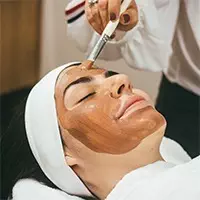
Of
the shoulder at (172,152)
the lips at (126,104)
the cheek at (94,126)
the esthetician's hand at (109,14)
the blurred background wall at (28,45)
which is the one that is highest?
the esthetician's hand at (109,14)

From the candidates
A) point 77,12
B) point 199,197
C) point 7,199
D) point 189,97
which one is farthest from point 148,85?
point 199,197

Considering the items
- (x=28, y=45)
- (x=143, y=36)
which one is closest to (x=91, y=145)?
(x=143, y=36)

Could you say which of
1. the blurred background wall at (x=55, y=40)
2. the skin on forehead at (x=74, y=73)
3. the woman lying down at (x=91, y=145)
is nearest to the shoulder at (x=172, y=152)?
the woman lying down at (x=91, y=145)

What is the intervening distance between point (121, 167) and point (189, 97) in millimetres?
467

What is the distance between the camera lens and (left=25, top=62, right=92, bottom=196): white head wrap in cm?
107

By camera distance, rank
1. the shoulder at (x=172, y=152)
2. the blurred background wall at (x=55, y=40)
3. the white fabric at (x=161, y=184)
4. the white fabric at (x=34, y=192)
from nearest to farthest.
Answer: the white fabric at (x=161, y=184)
the white fabric at (x=34, y=192)
the shoulder at (x=172, y=152)
the blurred background wall at (x=55, y=40)

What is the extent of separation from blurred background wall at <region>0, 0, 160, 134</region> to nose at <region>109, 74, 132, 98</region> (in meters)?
1.32

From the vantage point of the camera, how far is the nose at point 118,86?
3.40 ft

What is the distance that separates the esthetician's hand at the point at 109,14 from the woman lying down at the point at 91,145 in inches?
4.1

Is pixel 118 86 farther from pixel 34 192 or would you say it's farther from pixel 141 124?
pixel 34 192

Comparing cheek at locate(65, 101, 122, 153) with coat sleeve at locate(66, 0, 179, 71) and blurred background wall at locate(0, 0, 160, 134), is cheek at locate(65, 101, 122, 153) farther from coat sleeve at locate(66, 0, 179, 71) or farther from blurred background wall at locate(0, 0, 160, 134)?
blurred background wall at locate(0, 0, 160, 134)

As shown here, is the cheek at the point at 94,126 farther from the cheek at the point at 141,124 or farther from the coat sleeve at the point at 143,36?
the coat sleeve at the point at 143,36

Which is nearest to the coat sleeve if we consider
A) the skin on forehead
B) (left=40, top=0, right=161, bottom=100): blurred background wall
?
the skin on forehead

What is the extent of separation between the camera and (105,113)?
1026mm
